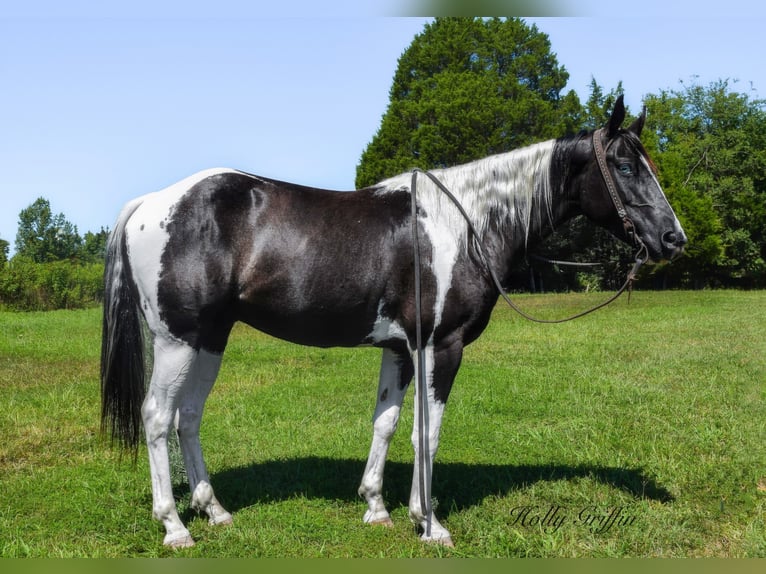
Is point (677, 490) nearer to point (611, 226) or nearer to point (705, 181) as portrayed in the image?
point (611, 226)

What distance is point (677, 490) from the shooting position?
462 centimetres

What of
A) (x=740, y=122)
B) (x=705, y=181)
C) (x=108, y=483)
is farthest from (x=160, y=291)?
(x=740, y=122)

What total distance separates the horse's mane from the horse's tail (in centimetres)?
180

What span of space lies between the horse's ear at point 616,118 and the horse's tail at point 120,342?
2860 millimetres

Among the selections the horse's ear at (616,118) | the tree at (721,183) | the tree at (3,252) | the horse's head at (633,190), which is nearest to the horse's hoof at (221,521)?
the horse's head at (633,190)

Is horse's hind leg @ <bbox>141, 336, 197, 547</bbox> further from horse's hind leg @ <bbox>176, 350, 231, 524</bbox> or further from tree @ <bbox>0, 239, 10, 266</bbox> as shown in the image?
tree @ <bbox>0, 239, 10, 266</bbox>

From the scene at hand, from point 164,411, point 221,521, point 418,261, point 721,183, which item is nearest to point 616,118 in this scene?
point 418,261

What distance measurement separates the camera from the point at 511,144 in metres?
24.6

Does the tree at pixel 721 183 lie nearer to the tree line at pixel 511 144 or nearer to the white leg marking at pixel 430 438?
the tree line at pixel 511 144

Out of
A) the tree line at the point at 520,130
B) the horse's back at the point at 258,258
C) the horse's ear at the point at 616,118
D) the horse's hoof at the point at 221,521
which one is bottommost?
the horse's hoof at the point at 221,521

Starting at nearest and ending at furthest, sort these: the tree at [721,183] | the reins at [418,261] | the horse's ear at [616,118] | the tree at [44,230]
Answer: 1. the horse's ear at [616,118]
2. the reins at [418,261]
3. the tree at [721,183]
4. the tree at [44,230]

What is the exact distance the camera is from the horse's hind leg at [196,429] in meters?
4.00

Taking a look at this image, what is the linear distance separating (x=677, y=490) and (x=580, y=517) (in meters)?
0.94

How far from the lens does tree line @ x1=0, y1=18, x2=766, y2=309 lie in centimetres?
2083
